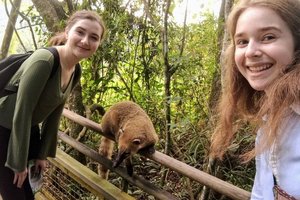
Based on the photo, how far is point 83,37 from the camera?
2125 mm

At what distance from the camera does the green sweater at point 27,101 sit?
6.01 ft

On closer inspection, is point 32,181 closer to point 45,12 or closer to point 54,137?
point 54,137

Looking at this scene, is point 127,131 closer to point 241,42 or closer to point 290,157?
point 241,42

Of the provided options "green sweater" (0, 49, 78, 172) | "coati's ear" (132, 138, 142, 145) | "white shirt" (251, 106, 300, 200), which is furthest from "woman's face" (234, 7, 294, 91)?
"coati's ear" (132, 138, 142, 145)

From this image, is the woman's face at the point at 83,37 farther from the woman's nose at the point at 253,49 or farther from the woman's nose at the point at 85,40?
the woman's nose at the point at 253,49

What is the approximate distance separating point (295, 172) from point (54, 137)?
1921mm

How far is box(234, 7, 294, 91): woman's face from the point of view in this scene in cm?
94

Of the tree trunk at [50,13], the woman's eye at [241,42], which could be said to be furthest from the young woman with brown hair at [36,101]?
the tree trunk at [50,13]

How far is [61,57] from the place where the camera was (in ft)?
6.50

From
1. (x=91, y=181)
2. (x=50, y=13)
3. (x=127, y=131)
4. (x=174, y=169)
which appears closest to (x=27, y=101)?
(x=174, y=169)

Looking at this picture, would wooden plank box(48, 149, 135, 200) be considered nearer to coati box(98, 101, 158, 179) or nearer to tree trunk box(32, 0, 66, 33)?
coati box(98, 101, 158, 179)

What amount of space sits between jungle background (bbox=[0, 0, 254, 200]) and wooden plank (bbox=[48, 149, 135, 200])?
0.67 m

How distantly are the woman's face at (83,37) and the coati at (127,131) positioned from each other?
1.01m

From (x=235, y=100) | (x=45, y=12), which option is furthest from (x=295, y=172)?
(x=45, y=12)
